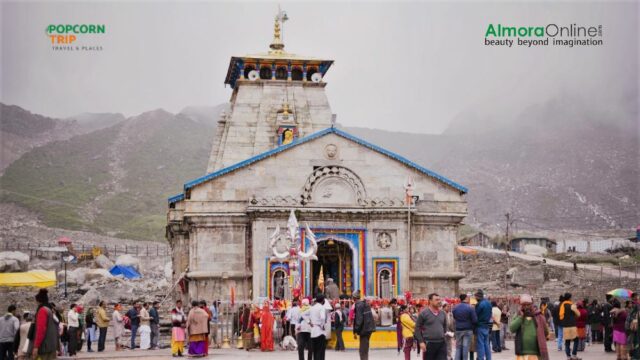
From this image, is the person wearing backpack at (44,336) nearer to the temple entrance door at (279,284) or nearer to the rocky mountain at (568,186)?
the temple entrance door at (279,284)

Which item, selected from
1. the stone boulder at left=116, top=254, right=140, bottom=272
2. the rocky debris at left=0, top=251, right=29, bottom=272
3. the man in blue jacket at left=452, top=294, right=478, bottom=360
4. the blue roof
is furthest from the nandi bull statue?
the stone boulder at left=116, top=254, right=140, bottom=272

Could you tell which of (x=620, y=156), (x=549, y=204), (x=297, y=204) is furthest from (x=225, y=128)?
(x=620, y=156)

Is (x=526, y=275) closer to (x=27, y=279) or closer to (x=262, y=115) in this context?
(x=262, y=115)

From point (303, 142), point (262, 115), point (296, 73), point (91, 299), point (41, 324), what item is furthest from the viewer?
point (91, 299)

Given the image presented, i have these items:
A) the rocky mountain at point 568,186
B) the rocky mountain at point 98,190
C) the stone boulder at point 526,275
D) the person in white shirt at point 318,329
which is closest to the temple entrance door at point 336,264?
the person in white shirt at point 318,329

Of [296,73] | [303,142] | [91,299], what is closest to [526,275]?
[296,73]

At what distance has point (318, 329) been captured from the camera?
70.6 ft

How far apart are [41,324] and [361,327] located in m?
8.15

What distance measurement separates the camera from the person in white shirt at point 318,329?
21.5m

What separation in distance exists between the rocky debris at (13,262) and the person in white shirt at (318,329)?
48.9 m

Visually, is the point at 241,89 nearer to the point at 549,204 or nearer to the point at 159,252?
the point at 159,252

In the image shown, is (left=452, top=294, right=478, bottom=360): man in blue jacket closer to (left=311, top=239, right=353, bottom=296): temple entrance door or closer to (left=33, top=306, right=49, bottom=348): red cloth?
(left=33, top=306, right=49, bottom=348): red cloth

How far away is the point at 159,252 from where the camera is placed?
110438mm

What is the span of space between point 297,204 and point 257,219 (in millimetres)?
1854
